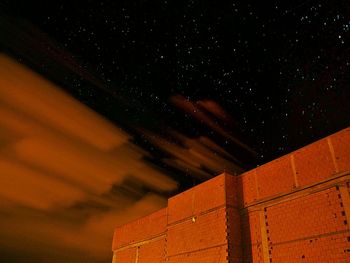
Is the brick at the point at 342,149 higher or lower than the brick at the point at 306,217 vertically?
higher

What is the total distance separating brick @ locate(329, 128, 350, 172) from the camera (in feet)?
19.4

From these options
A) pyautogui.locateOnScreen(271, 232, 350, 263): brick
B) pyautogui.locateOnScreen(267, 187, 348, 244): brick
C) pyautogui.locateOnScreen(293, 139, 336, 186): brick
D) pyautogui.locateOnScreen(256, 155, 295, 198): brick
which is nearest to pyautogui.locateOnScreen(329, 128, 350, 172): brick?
pyautogui.locateOnScreen(293, 139, 336, 186): brick

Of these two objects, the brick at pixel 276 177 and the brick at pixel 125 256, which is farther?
the brick at pixel 125 256

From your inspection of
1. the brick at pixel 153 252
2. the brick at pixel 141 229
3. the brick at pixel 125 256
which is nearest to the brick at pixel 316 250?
the brick at pixel 153 252

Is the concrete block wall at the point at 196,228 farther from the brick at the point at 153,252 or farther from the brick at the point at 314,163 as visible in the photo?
the brick at the point at 314,163

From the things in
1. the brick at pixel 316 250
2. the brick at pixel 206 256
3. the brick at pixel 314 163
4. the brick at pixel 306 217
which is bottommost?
the brick at pixel 316 250

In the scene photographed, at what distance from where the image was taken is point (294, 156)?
6.82 m

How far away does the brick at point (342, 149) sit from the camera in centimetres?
592

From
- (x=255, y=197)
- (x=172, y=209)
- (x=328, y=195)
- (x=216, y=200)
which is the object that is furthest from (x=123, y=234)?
(x=328, y=195)

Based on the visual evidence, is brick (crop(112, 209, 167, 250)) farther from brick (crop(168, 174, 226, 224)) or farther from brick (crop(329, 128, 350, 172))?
brick (crop(329, 128, 350, 172))

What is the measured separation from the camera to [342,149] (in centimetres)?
603

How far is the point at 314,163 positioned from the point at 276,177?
3.04 feet

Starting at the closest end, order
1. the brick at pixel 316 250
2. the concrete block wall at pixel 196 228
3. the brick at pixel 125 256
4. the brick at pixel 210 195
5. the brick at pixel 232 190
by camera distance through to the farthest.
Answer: the brick at pixel 316 250
the concrete block wall at pixel 196 228
the brick at pixel 232 190
the brick at pixel 210 195
the brick at pixel 125 256

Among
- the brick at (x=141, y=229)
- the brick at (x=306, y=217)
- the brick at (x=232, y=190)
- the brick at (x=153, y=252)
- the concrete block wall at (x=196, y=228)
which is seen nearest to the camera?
the brick at (x=306, y=217)
